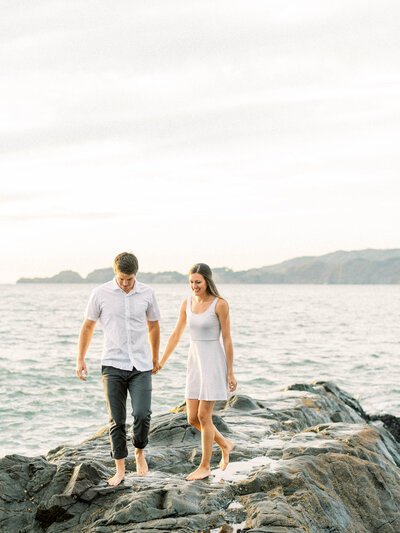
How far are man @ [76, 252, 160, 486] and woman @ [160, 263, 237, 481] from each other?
14.8 inches

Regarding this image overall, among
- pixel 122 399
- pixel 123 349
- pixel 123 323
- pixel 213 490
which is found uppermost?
pixel 123 323

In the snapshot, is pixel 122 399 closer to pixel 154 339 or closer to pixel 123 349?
pixel 123 349

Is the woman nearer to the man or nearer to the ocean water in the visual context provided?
the man

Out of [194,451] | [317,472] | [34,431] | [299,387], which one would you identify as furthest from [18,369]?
[317,472]

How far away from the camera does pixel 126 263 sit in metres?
6.00

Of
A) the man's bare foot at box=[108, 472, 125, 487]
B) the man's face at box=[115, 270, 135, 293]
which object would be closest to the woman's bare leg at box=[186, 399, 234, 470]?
the man's bare foot at box=[108, 472, 125, 487]

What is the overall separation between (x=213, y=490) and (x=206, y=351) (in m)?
1.45

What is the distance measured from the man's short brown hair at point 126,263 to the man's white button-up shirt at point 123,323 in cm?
23

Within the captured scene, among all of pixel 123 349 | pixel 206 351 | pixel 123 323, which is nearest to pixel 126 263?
pixel 123 323

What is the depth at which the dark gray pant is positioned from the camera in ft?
19.9

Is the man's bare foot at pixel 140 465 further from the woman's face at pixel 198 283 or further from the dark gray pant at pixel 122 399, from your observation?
the woman's face at pixel 198 283

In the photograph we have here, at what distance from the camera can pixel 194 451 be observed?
743 centimetres

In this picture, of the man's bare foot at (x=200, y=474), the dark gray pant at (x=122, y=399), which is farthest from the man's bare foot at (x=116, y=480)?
the man's bare foot at (x=200, y=474)

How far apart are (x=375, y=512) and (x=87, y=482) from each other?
3228 millimetres
